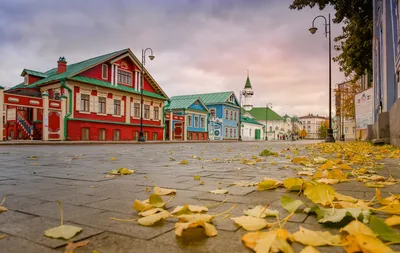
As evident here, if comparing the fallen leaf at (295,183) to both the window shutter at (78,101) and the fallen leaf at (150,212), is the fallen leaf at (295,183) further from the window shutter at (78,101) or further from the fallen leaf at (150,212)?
the window shutter at (78,101)

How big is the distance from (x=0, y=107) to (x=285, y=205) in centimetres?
2141

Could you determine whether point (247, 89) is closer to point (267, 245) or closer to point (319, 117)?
point (267, 245)

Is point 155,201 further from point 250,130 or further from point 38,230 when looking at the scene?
point 250,130

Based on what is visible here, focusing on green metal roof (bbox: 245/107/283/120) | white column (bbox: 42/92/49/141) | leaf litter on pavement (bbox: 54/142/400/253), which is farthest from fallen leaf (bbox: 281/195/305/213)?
green metal roof (bbox: 245/107/283/120)

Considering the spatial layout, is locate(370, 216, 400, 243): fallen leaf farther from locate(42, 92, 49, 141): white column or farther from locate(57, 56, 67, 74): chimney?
locate(57, 56, 67, 74): chimney

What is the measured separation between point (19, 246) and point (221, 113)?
47.9 meters

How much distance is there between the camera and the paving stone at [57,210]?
1.84 m

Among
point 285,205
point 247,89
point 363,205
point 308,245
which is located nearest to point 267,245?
point 308,245

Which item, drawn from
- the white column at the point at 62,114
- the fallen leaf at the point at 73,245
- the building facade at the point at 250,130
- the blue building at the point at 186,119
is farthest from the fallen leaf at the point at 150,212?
the building facade at the point at 250,130

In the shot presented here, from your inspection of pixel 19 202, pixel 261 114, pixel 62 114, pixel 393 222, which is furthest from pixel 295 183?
pixel 261 114

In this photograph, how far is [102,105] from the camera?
27453 millimetres

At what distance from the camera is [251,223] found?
149cm

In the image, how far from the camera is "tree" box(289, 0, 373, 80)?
54.8 ft

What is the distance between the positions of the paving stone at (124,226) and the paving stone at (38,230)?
7 cm
